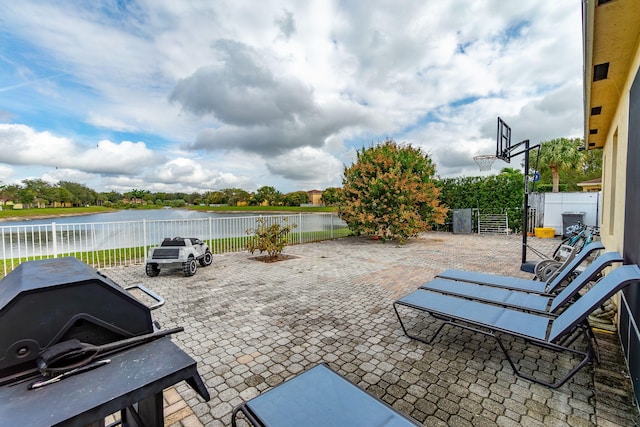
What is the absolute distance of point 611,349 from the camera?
2896 mm

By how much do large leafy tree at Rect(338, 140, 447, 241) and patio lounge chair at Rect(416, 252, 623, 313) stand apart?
6.91 meters

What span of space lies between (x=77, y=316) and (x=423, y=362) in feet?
9.24

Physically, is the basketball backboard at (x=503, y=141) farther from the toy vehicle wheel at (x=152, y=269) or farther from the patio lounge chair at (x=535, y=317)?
the toy vehicle wheel at (x=152, y=269)

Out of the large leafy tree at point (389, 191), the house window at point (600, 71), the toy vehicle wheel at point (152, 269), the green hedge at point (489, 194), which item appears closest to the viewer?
the house window at point (600, 71)

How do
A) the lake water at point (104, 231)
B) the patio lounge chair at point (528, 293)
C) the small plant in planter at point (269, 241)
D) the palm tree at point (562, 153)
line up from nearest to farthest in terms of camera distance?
the patio lounge chair at point (528, 293)
the lake water at point (104, 231)
the small plant in planter at point (269, 241)
the palm tree at point (562, 153)

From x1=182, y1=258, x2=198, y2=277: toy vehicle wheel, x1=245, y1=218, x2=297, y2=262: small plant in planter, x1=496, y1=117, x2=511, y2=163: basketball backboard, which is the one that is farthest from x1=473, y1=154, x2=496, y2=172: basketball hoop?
x1=182, y1=258, x2=198, y2=277: toy vehicle wheel

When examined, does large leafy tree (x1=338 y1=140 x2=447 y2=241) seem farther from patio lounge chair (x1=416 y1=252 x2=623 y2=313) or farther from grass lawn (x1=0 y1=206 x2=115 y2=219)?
grass lawn (x1=0 y1=206 x2=115 y2=219)

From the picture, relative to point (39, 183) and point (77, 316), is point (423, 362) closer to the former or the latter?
point (77, 316)

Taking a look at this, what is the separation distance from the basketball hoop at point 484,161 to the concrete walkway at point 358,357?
9228mm

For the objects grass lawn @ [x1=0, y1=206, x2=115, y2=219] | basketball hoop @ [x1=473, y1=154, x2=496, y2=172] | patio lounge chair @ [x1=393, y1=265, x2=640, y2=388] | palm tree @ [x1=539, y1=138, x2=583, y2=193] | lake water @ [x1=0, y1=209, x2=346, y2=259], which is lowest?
patio lounge chair @ [x1=393, y1=265, x2=640, y2=388]

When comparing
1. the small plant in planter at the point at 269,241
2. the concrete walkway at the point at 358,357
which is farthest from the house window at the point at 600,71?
the small plant in planter at the point at 269,241

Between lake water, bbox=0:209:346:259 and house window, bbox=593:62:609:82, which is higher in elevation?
house window, bbox=593:62:609:82

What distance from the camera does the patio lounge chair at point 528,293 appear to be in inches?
108

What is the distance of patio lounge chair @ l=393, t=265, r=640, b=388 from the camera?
2.12 meters
